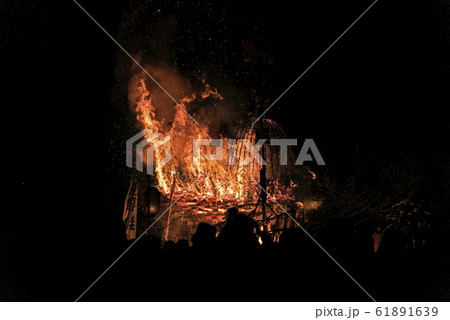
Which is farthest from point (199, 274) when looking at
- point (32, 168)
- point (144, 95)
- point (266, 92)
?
point (144, 95)

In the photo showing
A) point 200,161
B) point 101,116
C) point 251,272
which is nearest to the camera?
point 251,272

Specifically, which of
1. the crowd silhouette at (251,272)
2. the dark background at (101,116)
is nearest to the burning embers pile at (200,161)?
the dark background at (101,116)

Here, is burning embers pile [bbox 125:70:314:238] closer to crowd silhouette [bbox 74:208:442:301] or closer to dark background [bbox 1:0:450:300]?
dark background [bbox 1:0:450:300]

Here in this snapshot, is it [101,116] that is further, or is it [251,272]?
[101,116]

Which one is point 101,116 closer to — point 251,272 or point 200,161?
point 251,272

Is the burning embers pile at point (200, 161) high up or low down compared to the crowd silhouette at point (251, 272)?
up

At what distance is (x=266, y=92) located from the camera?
254 inches

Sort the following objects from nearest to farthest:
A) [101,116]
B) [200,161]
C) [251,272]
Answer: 1. [251,272]
2. [101,116]
3. [200,161]

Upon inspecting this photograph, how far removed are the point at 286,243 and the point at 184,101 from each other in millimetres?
6887

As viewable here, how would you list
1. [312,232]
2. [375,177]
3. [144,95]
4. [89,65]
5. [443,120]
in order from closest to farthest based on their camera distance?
[89,65], [312,232], [443,120], [375,177], [144,95]

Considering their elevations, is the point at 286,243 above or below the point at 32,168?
below

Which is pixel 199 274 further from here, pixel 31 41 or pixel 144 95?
pixel 144 95

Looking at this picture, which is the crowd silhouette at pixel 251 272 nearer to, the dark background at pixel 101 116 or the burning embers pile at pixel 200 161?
the dark background at pixel 101 116

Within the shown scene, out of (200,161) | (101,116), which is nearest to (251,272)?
(101,116)
